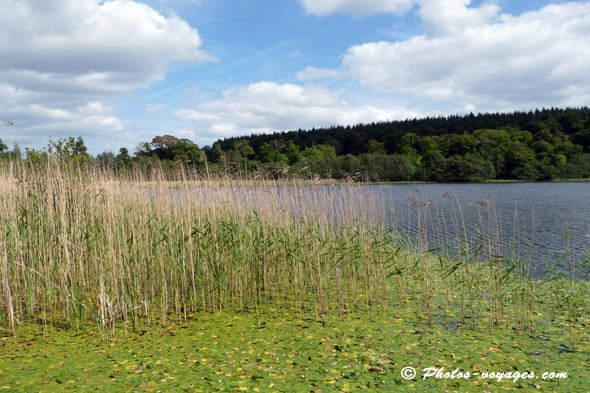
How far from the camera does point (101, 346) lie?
5352mm

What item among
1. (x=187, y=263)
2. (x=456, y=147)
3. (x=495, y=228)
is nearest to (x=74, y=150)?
(x=187, y=263)

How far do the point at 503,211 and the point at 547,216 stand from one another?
2916 mm

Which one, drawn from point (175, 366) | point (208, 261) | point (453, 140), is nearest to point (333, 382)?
point (175, 366)

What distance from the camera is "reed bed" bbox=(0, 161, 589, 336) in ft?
20.0

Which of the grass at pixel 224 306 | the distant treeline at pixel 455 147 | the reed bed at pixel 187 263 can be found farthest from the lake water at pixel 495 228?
the distant treeline at pixel 455 147

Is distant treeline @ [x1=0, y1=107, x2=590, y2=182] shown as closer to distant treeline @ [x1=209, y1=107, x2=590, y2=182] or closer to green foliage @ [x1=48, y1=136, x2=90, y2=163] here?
distant treeline @ [x1=209, y1=107, x2=590, y2=182]

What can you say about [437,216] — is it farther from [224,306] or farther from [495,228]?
[495,228]

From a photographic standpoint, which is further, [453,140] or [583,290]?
[453,140]

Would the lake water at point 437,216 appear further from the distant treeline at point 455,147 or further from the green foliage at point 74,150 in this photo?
the distant treeline at point 455,147

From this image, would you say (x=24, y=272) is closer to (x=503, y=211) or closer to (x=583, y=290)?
(x=583, y=290)

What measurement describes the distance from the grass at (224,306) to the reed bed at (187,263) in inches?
1.7

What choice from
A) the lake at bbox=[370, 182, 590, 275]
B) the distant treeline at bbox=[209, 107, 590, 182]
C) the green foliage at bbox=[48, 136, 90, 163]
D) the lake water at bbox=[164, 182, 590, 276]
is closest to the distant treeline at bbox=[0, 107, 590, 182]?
the distant treeline at bbox=[209, 107, 590, 182]

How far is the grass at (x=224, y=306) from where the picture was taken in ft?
15.3

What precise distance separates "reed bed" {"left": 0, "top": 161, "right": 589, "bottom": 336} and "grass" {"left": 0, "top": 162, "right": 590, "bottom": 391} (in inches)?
1.7
